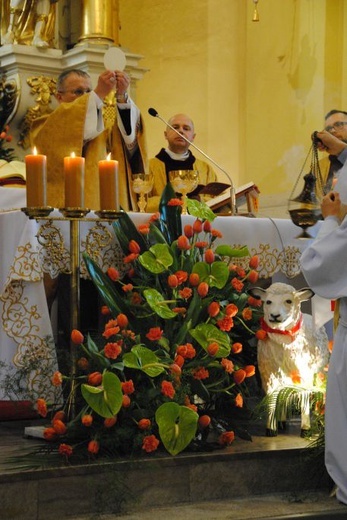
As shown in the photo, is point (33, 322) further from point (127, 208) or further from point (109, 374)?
point (127, 208)

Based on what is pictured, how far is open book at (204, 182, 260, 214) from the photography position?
5648mm

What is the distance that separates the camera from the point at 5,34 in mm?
8078

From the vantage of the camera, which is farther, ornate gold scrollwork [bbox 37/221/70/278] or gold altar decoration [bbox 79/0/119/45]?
gold altar decoration [bbox 79/0/119/45]

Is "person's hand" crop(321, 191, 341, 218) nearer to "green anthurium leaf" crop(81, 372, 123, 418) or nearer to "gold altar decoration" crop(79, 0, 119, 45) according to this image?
"green anthurium leaf" crop(81, 372, 123, 418)

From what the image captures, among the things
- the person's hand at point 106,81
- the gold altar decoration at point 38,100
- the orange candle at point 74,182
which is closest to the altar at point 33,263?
the orange candle at point 74,182

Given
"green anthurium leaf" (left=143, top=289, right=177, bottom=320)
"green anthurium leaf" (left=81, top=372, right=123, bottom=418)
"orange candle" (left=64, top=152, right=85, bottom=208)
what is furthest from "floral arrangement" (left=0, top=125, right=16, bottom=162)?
"green anthurium leaf" (left=81, top=372, right=123, bottom=418)

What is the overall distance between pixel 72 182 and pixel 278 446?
132 centimetres

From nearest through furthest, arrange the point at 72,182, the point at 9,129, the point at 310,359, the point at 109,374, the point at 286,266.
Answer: the point at 109,374 → the point at 72,182 → the point at 310,359 → the point at 286,266 → the point at 9,129

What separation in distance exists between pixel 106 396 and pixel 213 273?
2.59 feet

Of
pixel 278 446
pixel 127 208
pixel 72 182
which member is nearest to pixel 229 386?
pixel 278 446

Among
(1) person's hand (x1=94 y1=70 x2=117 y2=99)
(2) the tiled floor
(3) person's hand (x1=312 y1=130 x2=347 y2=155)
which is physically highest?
(1) person's hand (x1=94 y1=70 x2=117 y2=99)

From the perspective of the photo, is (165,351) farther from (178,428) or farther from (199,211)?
(199,211)

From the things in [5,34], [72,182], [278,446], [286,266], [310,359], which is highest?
[5,34]

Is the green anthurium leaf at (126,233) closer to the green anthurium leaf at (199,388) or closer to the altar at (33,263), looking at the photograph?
the altar at (33,263)
